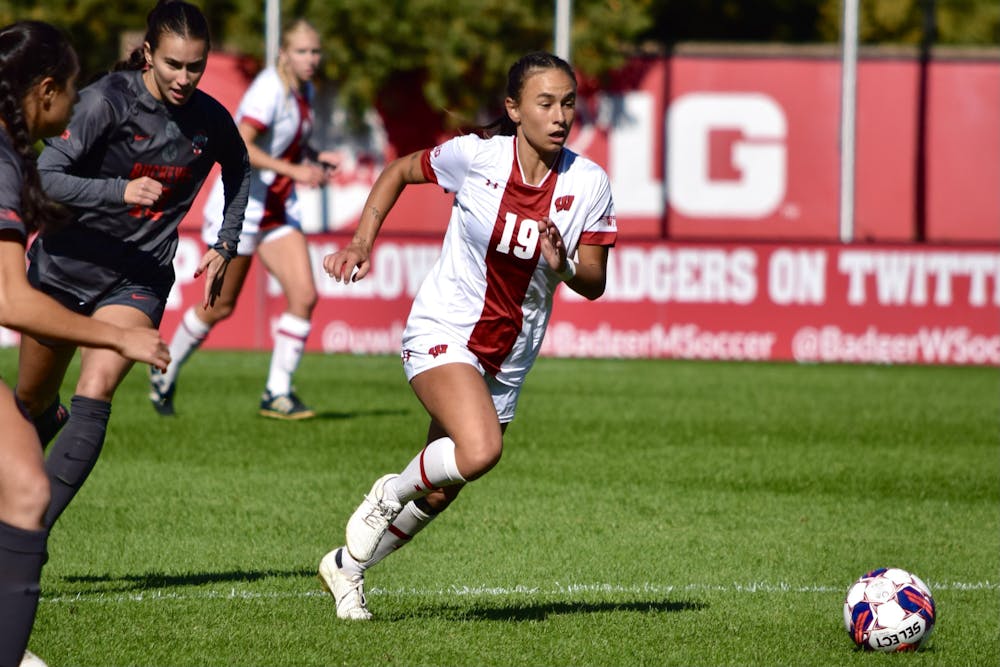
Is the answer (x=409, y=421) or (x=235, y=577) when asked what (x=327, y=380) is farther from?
(x=235, y=577)

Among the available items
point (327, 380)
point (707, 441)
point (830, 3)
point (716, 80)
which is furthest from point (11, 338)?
point (830, 3)

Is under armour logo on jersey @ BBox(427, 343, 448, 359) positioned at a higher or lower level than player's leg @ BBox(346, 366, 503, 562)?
higher

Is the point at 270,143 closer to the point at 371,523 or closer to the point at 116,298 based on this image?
the point at 116,298

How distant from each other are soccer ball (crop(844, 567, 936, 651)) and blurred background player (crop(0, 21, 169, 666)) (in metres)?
2.80

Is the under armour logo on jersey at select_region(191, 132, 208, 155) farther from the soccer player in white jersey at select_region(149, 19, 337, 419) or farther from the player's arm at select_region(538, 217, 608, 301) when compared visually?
the soccer player in white jersey at select_region(149, 19, 337, 419)

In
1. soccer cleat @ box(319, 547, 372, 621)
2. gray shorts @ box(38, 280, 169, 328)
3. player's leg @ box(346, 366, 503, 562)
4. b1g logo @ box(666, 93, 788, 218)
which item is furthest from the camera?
b1g logo @ box(666, 93, 788, 218)

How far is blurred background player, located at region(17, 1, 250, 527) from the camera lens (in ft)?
21.7

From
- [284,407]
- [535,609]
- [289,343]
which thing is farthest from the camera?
[284,407]

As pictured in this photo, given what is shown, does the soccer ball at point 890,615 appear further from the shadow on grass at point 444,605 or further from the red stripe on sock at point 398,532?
the red stripe on sock at point 398,532

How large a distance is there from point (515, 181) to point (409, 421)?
595 cm

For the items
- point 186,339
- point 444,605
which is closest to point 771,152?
point 186,339

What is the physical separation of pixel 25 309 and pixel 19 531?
633 mm

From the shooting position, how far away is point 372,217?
6.48 metres

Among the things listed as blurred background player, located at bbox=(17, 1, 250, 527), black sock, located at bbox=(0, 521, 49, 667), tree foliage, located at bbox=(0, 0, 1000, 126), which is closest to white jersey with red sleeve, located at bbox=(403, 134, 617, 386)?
blurred background player, located at bbox=(17, 1, 250, 527)
